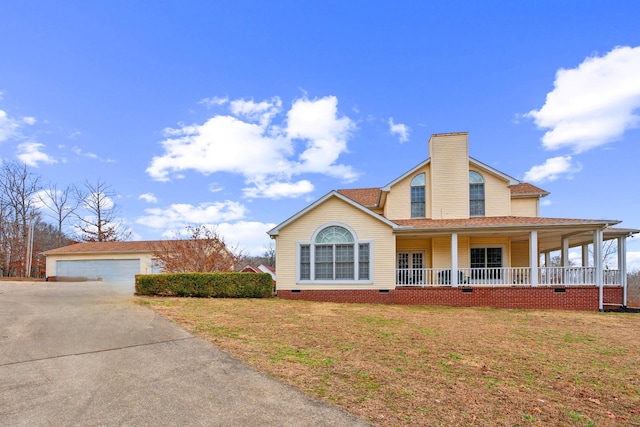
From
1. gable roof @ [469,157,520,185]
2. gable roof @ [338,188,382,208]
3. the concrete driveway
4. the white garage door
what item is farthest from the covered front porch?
the white garage door

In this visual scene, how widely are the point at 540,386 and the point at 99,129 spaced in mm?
21737

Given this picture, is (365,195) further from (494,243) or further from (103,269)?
(103,269)

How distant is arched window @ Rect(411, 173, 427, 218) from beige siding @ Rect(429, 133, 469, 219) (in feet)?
1.83

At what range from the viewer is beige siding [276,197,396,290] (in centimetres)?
1620

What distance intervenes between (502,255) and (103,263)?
26.8 m

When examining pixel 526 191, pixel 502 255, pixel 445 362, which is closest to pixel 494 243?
pixel 502 255

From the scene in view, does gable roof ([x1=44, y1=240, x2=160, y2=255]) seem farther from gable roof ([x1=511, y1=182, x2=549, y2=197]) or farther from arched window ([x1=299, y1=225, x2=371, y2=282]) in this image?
gable roof ([x1=511, y1=182, x2=549, y2=197])

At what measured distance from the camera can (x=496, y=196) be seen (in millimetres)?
18094

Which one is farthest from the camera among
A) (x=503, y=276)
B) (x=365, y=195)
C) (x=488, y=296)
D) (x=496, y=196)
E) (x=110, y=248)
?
(x=110, y=248)

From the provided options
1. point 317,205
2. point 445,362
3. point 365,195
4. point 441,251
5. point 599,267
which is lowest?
point 445,362

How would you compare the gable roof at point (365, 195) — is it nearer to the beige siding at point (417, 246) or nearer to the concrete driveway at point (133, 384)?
the beige siding at point (417, 246)

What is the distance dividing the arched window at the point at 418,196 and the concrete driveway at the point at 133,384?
13191mm

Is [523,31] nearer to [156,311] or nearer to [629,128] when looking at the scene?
[629,128]

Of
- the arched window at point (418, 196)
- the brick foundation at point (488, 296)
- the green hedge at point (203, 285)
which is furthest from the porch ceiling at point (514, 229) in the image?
the green hedge at point (203, 285)
